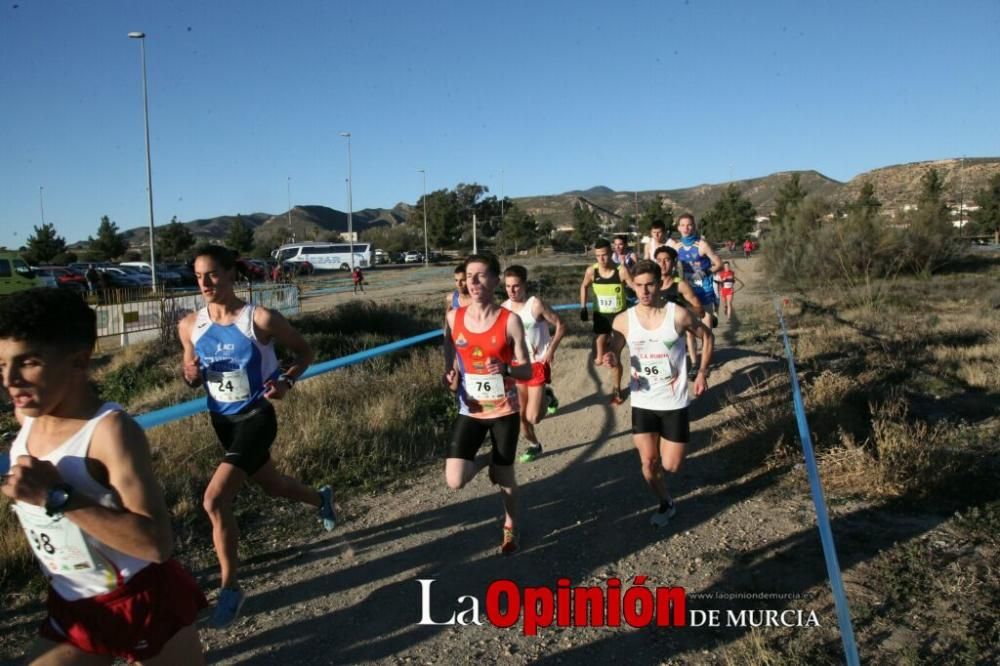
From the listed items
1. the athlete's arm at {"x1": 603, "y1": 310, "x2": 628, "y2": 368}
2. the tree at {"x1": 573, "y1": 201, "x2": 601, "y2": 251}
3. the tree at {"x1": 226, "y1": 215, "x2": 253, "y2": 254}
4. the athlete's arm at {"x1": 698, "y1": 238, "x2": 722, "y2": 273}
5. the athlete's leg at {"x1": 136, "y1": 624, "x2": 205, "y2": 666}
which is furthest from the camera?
the tree at {"x1": 573, "y1": 201, "x2": 601, "y2": 251}

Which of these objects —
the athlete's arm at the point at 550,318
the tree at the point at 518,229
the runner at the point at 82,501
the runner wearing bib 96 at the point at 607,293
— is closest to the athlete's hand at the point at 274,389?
the runner at the point at 82,501

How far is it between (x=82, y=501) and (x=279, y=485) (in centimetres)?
242

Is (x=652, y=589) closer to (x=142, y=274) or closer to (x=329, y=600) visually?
(x=329, y=600)

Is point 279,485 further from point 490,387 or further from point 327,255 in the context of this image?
point 327,255

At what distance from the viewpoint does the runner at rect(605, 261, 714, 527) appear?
4.89 m

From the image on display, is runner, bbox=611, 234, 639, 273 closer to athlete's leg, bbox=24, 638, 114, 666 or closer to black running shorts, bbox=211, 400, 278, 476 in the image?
black running shorts, bbox=211, 400, 278, 476

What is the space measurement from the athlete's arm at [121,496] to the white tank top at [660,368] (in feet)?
11.1

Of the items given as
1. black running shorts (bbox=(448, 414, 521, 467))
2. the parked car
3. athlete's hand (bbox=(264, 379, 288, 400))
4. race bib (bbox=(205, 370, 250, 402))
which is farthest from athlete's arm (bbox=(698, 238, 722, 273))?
the parked car

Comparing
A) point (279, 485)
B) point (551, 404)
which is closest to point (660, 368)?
point (279, 485)

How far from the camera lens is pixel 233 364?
13.5 feet

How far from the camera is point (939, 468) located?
17.6 ft

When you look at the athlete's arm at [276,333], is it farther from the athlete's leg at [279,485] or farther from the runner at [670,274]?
the runner at [670,274]

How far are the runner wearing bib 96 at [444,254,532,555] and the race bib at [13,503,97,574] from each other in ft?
8.44

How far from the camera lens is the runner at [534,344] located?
21.6ft
